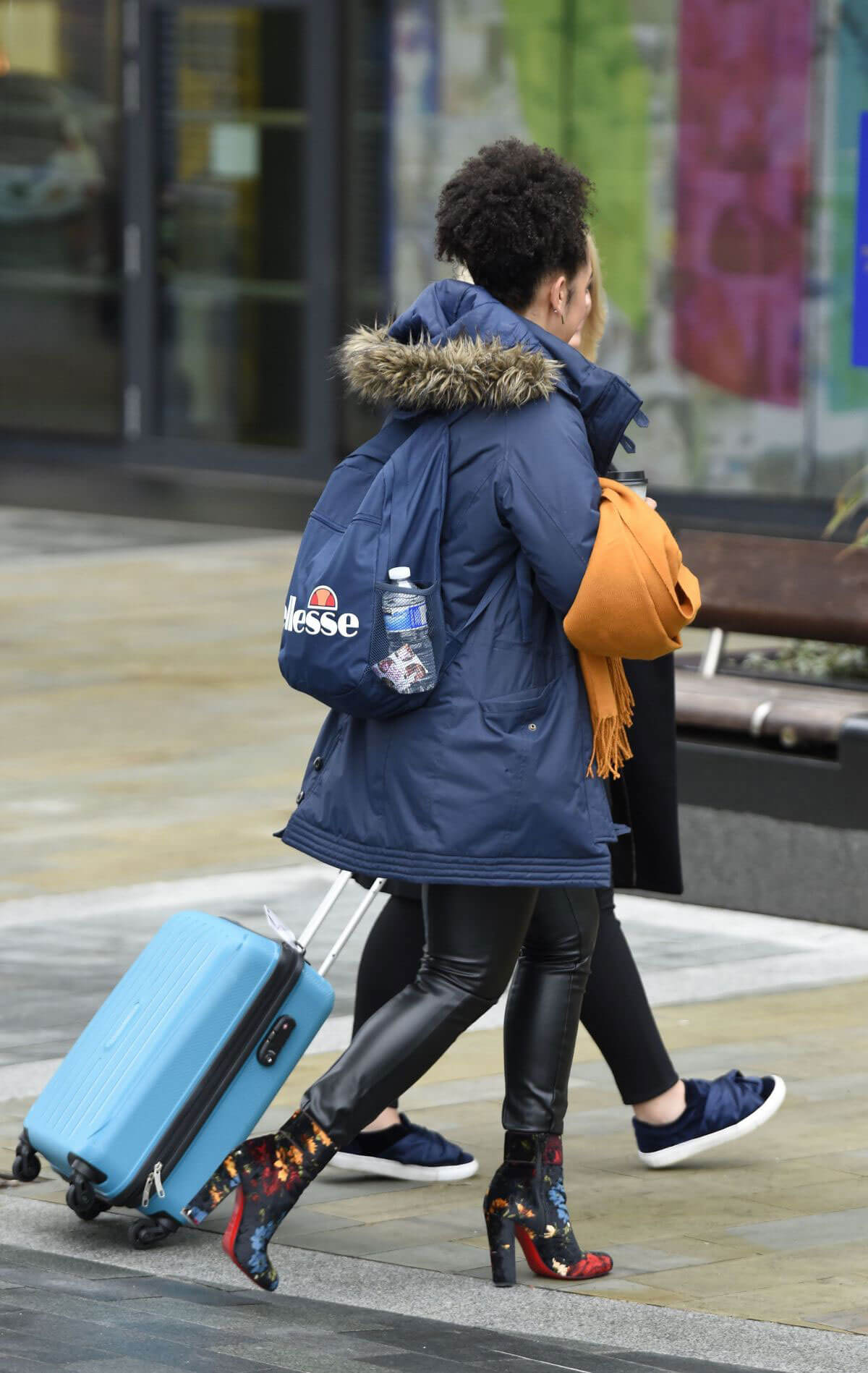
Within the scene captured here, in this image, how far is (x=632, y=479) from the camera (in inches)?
177

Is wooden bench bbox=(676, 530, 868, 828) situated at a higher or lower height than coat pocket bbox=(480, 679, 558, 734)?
lower

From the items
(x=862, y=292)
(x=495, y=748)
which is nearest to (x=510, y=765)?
(x=495, y=748)

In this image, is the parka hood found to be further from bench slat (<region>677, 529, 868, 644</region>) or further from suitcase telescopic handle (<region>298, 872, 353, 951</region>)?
bench slat (<region>677, 529, 868, 644</region>)

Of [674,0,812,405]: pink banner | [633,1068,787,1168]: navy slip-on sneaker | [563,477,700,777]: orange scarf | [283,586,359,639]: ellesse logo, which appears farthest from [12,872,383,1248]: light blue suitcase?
[674,0,812,405]: pink banner

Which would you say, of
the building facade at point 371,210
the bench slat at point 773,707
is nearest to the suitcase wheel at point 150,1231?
the bench slat at point 773,707

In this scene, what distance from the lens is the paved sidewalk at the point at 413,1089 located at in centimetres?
408

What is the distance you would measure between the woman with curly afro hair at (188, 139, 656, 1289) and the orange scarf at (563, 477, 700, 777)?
25 mm

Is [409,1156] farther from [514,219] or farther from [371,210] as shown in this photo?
[371,210]

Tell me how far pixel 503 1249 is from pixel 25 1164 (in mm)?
922

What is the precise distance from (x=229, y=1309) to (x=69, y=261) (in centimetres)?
1606

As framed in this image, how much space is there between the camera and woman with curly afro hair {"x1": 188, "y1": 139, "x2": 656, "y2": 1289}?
4117 mm

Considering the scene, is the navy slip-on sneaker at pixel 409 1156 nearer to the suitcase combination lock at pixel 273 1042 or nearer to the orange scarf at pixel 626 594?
the suitcase combination lock at pixel 273 1042

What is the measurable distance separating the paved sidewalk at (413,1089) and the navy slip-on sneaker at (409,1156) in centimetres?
3

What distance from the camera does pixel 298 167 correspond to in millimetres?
18047
